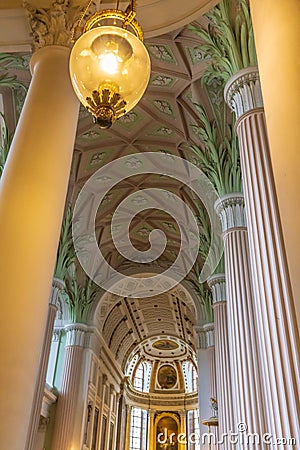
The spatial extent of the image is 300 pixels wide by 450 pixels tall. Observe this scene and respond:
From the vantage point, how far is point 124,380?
2162 cm

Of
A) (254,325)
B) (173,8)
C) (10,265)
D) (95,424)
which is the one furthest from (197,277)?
(10,265)

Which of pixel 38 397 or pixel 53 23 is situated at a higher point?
pixel 53 23

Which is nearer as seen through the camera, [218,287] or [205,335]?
[218,287]

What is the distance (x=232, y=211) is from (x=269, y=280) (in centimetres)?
343

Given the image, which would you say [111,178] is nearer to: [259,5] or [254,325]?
[254,325]

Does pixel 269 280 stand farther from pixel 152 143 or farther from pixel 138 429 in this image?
pixel 138 429

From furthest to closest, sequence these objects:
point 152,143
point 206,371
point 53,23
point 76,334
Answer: point 76,334 → point 206,371 → point 152,143 → point 53,23

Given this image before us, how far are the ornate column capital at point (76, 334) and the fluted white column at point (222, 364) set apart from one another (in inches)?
238

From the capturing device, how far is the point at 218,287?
9523 mm

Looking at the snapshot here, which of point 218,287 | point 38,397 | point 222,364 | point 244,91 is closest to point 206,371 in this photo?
point 218,287

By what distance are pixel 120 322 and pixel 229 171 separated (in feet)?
43.1

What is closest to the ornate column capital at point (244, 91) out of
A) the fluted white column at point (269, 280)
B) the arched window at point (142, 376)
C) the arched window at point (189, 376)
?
the fluted white column at point (269, 280)

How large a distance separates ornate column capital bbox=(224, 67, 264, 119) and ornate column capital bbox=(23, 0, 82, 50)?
2116 mm

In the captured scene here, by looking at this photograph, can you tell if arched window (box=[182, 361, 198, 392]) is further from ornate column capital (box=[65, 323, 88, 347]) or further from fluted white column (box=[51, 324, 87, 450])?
fluted white column (box=[51, 324, 87, 450])
